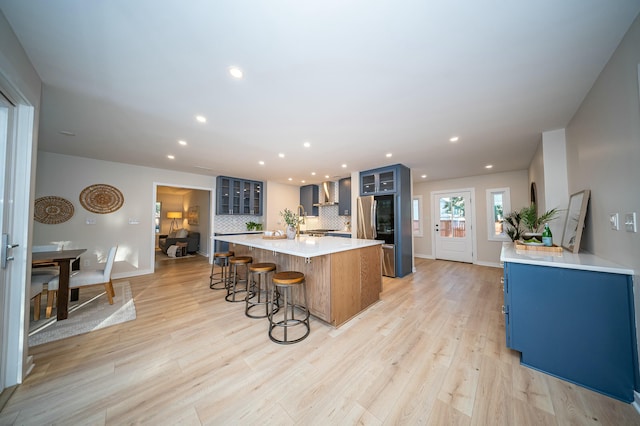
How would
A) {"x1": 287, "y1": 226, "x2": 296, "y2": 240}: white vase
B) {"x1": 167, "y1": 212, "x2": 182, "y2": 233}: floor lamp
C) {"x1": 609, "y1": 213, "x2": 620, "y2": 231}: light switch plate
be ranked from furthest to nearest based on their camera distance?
{"x1": 167, "y1": 212, "x2": 182, "y2": 233}: floor lamp, {"x1": 287, "y1": 226, "x2": 296, "y2": 240}: white vase, {"x1": 609, "y1": 213, "x2": 620, "y2": 231}: light switch plate

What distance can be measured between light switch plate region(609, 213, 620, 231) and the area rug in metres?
4.72

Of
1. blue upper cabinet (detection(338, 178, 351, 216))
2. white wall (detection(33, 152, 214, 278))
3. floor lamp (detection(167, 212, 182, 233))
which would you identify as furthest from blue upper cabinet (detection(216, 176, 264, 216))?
floor lamp (detection(167, 212, 182, 233))

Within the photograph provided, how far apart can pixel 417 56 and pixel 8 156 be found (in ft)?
9.71

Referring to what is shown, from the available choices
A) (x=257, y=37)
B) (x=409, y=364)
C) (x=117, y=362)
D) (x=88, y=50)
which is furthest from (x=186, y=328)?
(x=257, y=37)

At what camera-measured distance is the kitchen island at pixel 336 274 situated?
7.65 ft

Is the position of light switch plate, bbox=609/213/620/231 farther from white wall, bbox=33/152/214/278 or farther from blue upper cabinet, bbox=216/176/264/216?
white wall, bbox=33/152/214/278

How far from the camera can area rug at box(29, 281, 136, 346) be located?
2197 millimetres

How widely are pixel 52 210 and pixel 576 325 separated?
7.26 m

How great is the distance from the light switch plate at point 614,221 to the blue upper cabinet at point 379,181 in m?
2.96

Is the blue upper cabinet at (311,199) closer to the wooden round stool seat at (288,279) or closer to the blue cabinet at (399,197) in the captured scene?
the blue cabinet at (399,197)

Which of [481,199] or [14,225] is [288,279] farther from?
[481,199]

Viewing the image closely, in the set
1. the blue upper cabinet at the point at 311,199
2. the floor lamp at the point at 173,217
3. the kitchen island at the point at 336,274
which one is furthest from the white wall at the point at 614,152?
the floor lamp at the point at 173,217

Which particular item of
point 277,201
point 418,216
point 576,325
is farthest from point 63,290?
point 418,216

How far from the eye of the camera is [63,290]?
2.53 m
